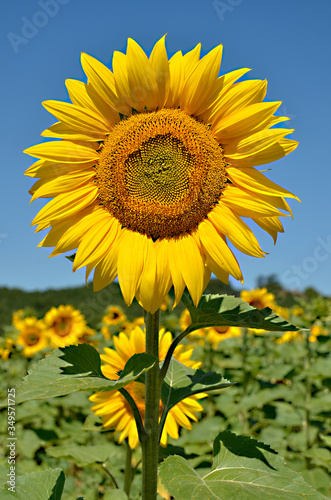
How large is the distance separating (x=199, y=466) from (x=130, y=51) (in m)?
3.05

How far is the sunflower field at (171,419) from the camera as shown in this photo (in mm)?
1807

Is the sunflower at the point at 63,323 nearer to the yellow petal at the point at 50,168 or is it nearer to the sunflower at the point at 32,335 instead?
the sunflower at the point at 32,335

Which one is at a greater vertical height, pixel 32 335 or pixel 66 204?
pixel 66 204

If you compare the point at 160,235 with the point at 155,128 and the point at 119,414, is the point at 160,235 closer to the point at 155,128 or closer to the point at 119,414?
the point at 155,128

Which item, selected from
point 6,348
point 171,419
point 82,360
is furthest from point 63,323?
point 82,360

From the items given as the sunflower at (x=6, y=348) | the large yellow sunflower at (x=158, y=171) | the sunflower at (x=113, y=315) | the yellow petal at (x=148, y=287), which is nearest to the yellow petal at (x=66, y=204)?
the large yellow sunflower at (x=158, y=171)

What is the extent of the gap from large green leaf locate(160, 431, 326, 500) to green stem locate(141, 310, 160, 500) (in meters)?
0.11

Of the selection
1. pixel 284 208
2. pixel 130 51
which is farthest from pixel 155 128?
pixel 284 208

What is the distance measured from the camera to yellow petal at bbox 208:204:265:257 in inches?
66.5

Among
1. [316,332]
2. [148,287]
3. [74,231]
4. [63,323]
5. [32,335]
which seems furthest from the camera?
[316,332]

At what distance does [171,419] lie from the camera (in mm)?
2758

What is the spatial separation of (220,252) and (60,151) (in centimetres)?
78

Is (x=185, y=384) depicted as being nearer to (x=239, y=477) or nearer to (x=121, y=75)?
(x=239, y=477)

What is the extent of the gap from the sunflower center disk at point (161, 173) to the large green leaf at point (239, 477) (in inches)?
36.0
